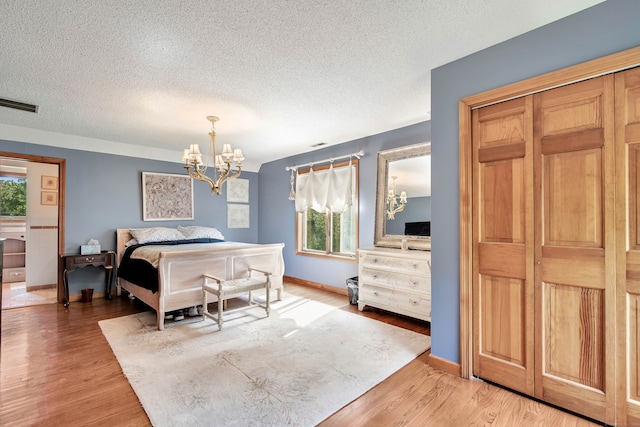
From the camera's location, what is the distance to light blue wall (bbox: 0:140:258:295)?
4270 mm

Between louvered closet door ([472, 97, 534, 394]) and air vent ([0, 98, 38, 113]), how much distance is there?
4408 mm

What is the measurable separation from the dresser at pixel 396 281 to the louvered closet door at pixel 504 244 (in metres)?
1.01

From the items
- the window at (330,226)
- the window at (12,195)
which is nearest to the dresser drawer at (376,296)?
the window at (330,226)

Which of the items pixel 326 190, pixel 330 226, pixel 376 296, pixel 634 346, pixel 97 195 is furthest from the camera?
pixel 330 226

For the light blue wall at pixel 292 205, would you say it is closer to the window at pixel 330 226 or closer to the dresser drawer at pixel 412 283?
the window at pixel 330 226

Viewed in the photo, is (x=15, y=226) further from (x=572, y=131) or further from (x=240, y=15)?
(x=572, y=131)

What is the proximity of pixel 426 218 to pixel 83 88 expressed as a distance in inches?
151

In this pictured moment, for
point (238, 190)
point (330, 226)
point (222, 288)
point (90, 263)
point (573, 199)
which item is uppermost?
point (238, 190)

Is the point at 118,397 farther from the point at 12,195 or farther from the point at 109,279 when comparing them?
the point at 12,195

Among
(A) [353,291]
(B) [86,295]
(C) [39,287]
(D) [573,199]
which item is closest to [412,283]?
(A) [353,291]

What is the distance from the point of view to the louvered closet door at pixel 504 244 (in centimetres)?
197

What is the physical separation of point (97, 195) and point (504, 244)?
5340mm

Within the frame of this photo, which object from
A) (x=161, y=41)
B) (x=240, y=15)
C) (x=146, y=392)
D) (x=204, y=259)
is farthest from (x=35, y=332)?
(x=240, y=15)

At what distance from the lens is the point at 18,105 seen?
10.2ft
